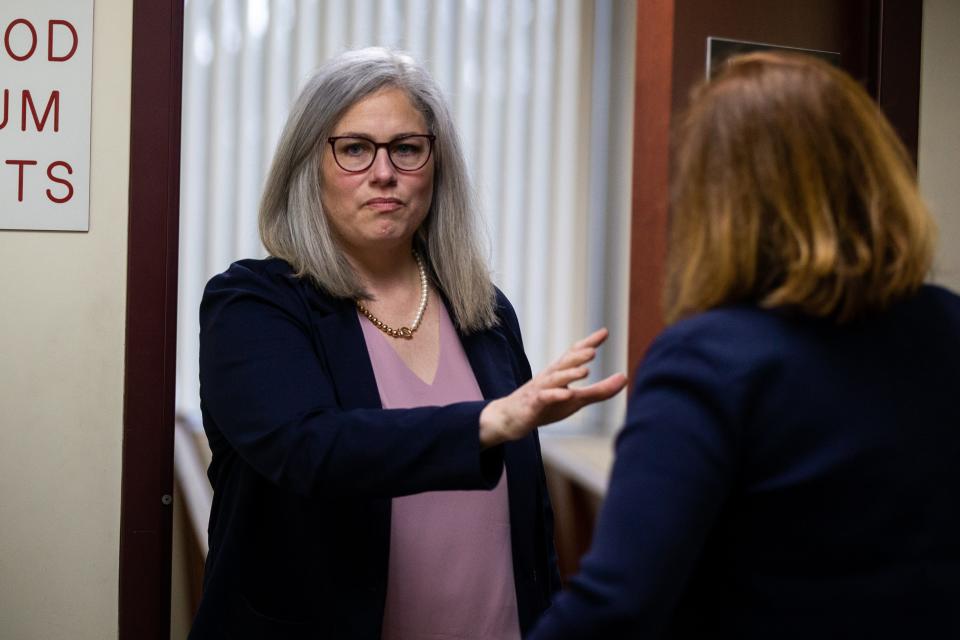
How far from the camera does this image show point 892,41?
197 centimetres

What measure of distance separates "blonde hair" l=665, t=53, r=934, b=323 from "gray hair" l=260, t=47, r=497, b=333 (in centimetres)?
86

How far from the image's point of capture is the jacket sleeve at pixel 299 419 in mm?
1373

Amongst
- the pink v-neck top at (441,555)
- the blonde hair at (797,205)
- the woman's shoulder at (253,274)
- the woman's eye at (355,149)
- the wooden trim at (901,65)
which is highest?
the wooden trim at (901,65)

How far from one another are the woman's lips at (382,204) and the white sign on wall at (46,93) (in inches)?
Result: 34.9

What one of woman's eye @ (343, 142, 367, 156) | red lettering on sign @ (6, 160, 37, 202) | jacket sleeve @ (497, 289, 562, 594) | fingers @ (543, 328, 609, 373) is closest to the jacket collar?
Result: jacket sleeve @ (497, 289, 562, 594)

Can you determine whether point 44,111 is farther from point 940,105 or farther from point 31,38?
point 940,105

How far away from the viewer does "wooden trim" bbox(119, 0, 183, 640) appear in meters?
2.37

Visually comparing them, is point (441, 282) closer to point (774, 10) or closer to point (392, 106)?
point (392, 106)

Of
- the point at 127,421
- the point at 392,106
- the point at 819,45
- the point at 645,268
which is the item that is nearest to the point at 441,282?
the point at 392,106

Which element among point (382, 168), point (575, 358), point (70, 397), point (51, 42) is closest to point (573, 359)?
point (575, 358)

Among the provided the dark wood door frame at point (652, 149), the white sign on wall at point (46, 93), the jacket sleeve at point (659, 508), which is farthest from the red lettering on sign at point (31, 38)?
the jacket sleeve at point (659, 508)

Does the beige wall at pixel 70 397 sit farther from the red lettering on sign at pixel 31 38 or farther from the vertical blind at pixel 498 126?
the vertical blind at pixel 498 126

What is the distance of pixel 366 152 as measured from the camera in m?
1.78

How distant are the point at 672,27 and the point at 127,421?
144 cm
